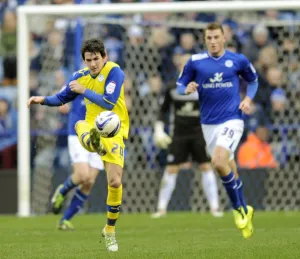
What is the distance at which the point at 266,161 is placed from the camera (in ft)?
49.9

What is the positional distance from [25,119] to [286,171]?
14.2 feet

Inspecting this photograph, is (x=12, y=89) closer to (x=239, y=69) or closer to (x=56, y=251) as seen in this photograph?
(x=239, y=69)

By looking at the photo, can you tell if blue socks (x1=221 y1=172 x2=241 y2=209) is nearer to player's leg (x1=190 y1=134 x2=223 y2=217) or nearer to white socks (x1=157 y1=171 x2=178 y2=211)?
player's leg (x1=190 y1=134 x2=223 y2=217)

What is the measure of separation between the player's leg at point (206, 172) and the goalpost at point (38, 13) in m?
2.10

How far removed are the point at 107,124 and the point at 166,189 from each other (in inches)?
242

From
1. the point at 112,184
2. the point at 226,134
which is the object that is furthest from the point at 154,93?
the point at 112,184

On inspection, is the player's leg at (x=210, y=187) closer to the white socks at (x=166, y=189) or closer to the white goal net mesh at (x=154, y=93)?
the white socks at (x=166, y=189)

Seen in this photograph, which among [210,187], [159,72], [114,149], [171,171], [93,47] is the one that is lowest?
[210,187]

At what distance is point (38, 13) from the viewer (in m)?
14.9

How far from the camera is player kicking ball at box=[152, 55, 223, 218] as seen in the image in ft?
46.5

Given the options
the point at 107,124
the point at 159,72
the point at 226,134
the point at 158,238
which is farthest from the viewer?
the point at 159,72

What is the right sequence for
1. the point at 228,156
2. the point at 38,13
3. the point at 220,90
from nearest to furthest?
the point at 228,156, the point at 220,90, the point at 38,13

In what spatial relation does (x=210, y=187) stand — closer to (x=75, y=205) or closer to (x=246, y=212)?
(x=75, y=205)

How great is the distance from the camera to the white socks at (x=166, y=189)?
14211 mm
